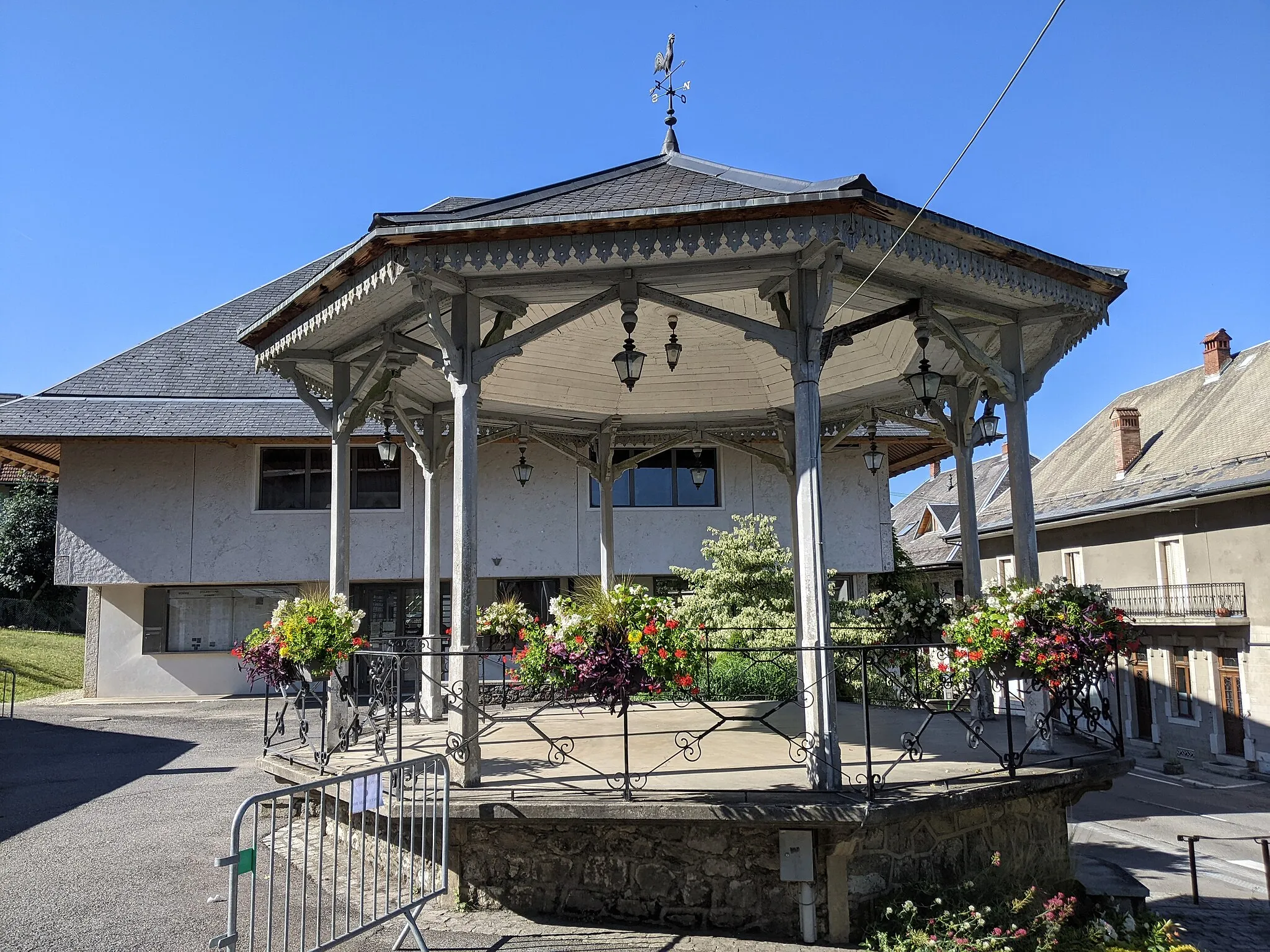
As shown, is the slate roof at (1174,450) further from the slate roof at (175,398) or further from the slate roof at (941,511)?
the slate roof at (175,398)

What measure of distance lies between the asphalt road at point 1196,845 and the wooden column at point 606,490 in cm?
623

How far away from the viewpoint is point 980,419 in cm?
935

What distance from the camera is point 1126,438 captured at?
28.9m

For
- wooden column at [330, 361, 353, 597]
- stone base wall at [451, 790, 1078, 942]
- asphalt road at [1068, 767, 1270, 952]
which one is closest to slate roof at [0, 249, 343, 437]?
wooden column at [330, 361, 353, 597]

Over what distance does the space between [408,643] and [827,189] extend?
44.9 feet

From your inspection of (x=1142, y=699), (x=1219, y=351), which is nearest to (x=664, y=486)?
(x=1142, y=699)

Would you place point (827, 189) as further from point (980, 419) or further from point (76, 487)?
point (76, 487)

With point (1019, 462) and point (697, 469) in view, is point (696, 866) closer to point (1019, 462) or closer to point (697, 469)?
point (1019, 462)

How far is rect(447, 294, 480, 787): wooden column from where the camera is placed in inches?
239

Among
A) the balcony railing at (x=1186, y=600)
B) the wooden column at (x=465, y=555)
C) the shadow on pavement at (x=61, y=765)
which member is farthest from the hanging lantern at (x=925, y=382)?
the balcony railing at (x=1186, y=600)

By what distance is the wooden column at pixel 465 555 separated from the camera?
19.9 ft

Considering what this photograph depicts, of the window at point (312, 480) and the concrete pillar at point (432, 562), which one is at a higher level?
the window at point (312, 480)

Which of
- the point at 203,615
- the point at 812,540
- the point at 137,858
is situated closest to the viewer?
the point at 812,540

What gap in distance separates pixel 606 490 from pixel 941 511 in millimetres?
30151
